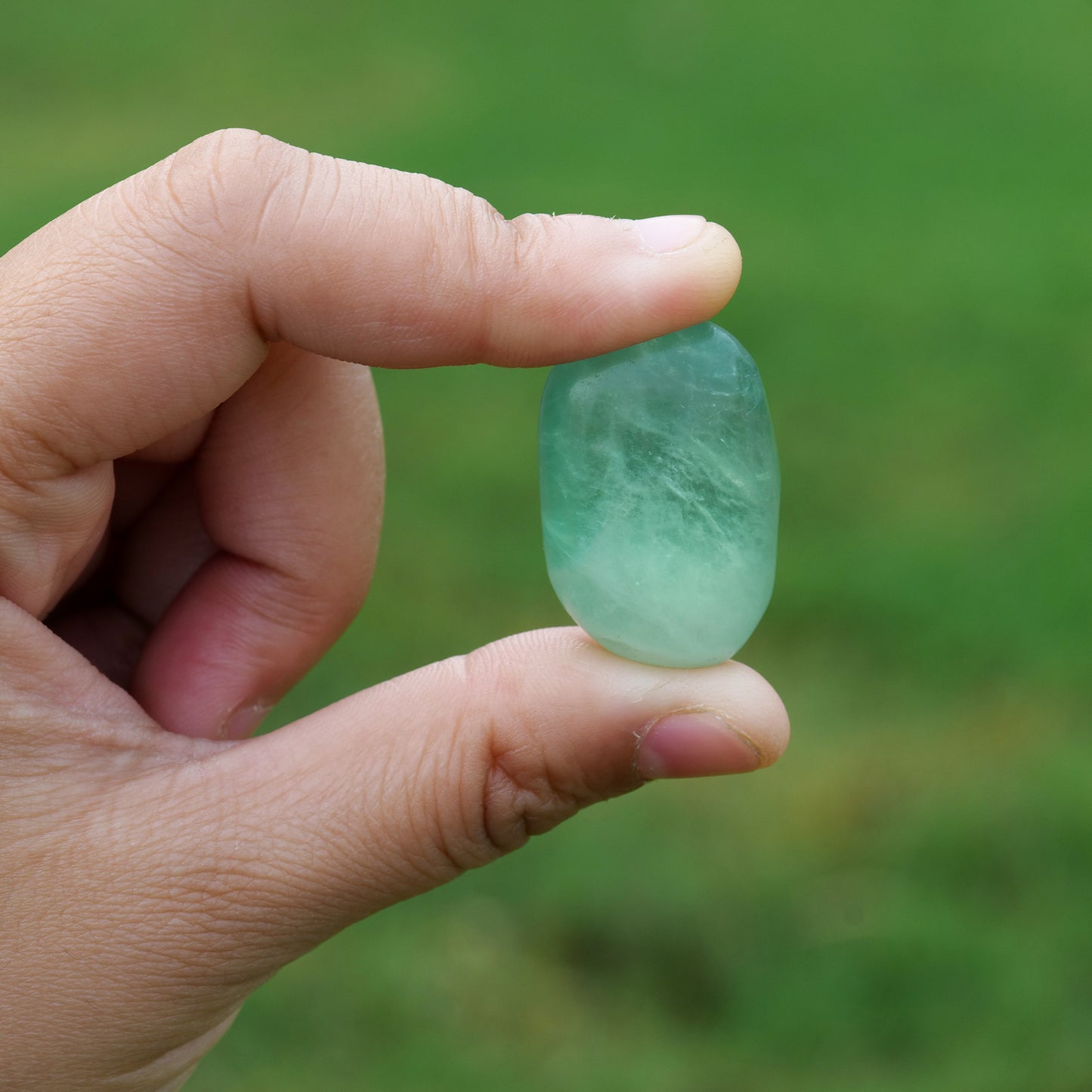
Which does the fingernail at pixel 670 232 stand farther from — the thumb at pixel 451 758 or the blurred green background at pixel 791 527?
the blurred green background at pixel 791 527

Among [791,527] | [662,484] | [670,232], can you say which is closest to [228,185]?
[670,232]

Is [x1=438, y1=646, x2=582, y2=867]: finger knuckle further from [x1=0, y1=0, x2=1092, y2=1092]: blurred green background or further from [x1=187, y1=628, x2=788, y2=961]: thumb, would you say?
[x1=0, y1=0, x2=1092, y2=1092]: blurred green background

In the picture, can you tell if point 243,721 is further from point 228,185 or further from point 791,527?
point 791,527

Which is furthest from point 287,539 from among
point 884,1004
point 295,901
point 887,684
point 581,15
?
point 581,15

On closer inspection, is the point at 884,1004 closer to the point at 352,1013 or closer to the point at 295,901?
the point at 352,1013

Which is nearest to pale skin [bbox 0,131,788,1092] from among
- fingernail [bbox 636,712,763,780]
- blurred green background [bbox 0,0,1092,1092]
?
fingernail [bbox 636,712,763,780]
